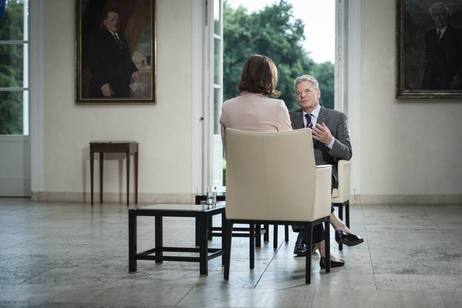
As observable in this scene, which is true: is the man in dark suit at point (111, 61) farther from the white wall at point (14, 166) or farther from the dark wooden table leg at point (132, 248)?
the dark wooden table leg at point (132, 248)

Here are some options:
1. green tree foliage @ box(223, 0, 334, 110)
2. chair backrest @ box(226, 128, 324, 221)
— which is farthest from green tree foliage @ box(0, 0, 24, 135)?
green tree foliage @ box(223, 0, 334, 110)

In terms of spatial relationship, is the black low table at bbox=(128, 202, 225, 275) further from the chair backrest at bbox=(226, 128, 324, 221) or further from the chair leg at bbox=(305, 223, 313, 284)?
the chair leg at bbox=(305, 223, 313, 284)

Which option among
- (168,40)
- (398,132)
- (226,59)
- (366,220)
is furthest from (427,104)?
(226,59)

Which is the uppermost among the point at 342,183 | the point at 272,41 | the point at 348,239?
the point at 272,41

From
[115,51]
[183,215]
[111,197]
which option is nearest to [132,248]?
[183,215]

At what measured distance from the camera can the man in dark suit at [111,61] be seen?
10.4 meters

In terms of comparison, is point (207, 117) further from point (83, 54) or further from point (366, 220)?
point (366, 220)

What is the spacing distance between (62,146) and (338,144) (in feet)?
19.2

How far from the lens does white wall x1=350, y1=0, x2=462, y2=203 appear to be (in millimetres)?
9977

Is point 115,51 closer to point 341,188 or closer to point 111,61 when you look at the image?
point 111,61

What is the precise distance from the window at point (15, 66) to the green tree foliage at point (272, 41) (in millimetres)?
13249

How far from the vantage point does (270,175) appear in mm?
4613

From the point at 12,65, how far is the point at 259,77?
6.84 meters

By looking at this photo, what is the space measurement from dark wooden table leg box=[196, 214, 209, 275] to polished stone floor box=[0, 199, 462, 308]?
0.05m
